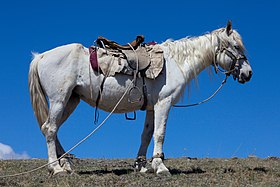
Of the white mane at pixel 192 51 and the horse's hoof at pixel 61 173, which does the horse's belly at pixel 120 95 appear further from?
the horse's hoof at pixel 61 173

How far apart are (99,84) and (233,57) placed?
306 cm

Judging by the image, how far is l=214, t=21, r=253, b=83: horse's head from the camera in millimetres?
10234

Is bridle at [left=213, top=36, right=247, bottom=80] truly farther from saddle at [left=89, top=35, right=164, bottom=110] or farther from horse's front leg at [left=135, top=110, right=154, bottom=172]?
horse's front leg at [left=135, top=110, right=154, bottom=172]

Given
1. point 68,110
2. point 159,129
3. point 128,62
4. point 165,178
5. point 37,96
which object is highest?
point 128,62

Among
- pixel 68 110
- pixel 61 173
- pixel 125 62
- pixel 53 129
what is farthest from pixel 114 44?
pixel 61 173

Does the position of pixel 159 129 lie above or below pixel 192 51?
below

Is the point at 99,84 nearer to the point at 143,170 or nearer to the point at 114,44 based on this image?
the point at 114,44

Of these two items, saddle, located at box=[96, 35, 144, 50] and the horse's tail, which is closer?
the horse's tail

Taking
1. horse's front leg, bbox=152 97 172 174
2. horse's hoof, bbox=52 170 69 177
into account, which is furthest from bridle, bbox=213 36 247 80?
horse's hoof, bbox=52 170 69 177

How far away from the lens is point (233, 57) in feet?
33.6

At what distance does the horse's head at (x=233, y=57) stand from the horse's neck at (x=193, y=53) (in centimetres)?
17

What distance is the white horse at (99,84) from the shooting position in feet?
30.2

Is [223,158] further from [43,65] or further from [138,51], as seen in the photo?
[43,65]

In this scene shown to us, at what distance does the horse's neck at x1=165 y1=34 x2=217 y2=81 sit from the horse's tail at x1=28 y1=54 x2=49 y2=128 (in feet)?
9.31
